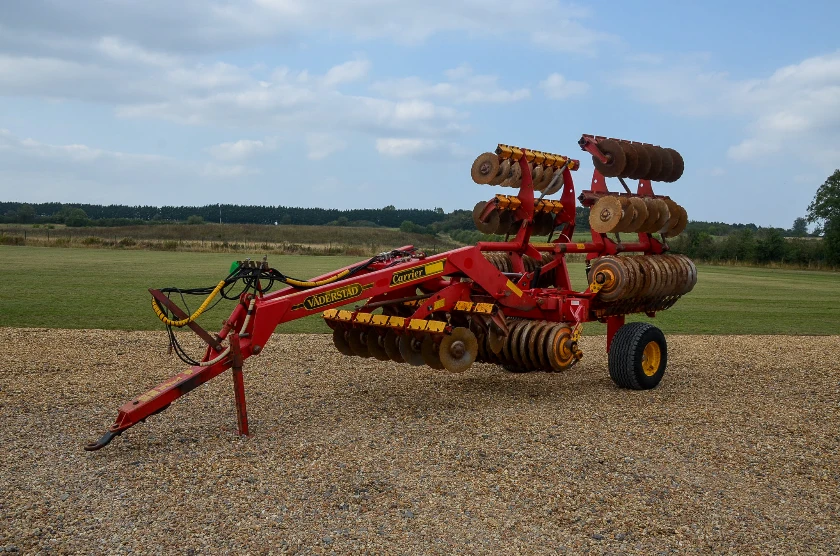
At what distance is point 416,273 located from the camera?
8438 millimetres

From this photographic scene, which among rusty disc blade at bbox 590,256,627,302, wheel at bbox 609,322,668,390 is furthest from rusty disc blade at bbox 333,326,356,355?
wheel at bbox 609,322,668,390

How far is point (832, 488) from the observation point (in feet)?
21.1

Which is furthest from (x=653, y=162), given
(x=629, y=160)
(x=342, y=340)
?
(x=342, y=340)

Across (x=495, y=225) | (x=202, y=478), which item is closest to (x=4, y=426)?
(x=202, y=478)

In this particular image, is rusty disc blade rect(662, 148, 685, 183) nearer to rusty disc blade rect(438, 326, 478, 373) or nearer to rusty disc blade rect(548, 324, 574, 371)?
rusty disc blade rect(548, 324, 574, 371)

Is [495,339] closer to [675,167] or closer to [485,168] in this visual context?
[485,168]

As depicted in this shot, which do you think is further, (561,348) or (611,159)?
(611,159)

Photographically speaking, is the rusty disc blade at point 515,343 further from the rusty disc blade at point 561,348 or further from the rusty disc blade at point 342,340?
the rusty disc blade at point 342,340

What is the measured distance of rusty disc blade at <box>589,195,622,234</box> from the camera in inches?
366

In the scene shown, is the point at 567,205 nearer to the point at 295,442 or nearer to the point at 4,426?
the point at 295,442

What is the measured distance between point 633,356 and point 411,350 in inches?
107

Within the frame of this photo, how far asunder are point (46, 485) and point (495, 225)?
601cm

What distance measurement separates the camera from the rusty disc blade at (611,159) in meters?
9.88

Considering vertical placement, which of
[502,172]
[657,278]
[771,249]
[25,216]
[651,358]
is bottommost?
[651,358]
